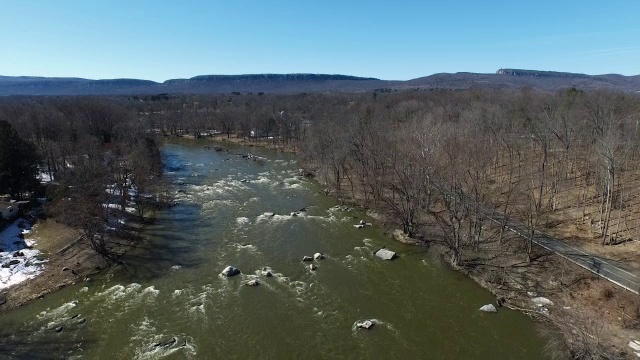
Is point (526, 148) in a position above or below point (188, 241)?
above

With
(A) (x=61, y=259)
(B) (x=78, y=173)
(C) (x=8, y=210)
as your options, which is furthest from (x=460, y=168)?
(C) (x=8, y=210)

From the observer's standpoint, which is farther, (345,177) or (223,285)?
(345,177)

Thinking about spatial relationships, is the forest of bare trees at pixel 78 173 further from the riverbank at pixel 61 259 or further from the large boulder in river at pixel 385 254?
the large boulder in river at pixel 385 254

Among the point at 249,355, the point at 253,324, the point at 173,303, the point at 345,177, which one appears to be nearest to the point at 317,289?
the point at 253,324

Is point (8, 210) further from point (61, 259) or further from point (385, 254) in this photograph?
point (385, 254)

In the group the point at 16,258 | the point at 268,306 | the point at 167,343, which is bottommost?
the point at 167,343

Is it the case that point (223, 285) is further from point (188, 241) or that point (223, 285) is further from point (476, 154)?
point (476, 154)
